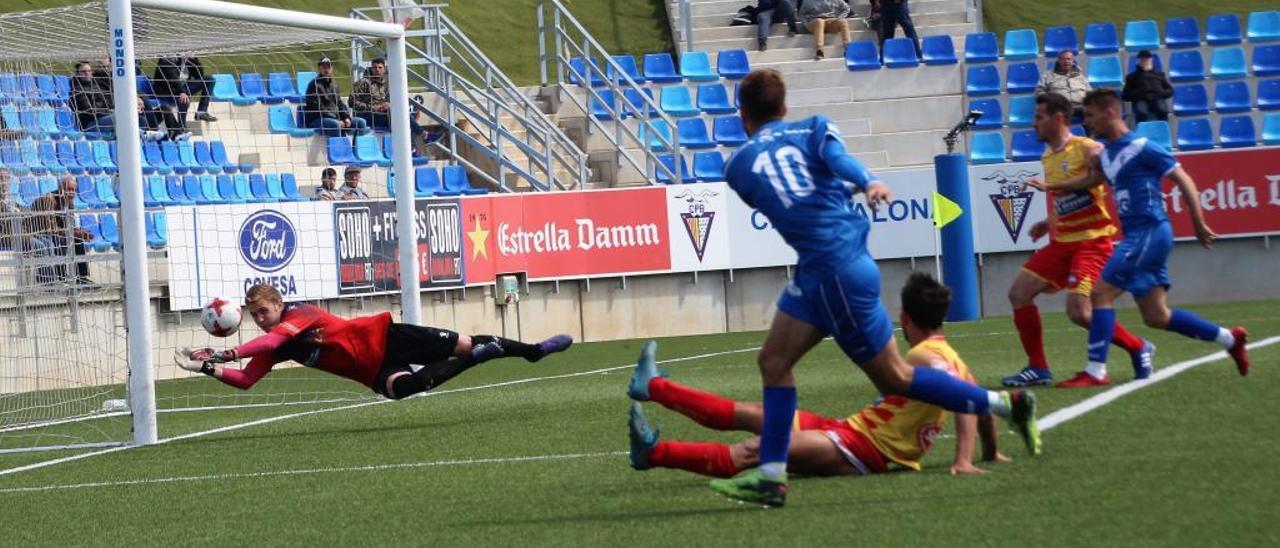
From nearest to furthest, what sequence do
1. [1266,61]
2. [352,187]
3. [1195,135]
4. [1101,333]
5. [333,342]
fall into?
[1101,333]
[333,342]
[352,187]
[1195,135]
[1266,61]

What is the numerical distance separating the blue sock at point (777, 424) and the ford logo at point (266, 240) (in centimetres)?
1257

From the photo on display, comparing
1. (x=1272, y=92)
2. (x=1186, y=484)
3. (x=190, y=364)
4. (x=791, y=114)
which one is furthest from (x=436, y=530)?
(x=1272, y=92)

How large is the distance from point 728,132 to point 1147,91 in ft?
19.8

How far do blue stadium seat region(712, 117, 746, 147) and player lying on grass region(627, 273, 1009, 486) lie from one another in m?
19.0

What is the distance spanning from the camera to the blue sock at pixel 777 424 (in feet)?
22.4

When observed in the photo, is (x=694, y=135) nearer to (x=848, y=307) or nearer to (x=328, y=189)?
(x=328, y=189)

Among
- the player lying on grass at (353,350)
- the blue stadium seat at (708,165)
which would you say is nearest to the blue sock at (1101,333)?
the player lying on grass at (353,350)

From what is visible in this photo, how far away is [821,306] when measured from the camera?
22.2ft

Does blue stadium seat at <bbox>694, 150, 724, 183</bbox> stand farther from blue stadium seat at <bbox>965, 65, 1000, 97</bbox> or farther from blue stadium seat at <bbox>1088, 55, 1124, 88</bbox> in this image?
blue stadium seat at <bbox>1088, 55, 1124, 88</bbox>

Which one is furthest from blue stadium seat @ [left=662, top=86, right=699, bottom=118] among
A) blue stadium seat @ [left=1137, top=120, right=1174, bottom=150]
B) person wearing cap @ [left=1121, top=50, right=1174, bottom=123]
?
blue stadium seat @ [left=1137, top=120, right=1174, bottom=150]

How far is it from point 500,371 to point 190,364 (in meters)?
6.68

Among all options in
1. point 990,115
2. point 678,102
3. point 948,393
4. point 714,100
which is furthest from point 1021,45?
point 948,393

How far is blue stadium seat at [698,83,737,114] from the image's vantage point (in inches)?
1072

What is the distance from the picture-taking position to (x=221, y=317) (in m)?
11.2
